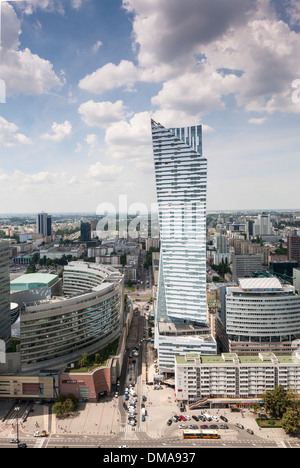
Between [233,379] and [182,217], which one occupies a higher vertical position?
[182,217]

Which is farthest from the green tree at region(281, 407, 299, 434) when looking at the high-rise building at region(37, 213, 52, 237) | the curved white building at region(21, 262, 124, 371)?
the high-rise building at region(37, 213, 52, 237)

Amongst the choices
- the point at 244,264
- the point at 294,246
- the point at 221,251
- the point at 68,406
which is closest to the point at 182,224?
the point at 68,406

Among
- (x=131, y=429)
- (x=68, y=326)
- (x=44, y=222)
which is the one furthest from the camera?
(x=44, y=222)

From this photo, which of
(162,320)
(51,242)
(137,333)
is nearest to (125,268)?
(51,242)

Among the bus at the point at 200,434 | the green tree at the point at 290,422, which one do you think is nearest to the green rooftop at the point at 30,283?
the bus at the point at 200,434

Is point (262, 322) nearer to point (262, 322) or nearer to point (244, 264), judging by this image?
point (262, 322)
